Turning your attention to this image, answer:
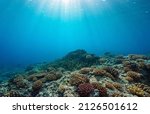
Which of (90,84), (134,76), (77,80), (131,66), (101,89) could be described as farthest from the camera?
(131,66)

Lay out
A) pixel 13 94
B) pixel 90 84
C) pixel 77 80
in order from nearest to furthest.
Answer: pixel 90 84 < pixel 13 94 < pixel 77 80

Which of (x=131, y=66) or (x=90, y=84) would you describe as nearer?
(x=90, y=84)

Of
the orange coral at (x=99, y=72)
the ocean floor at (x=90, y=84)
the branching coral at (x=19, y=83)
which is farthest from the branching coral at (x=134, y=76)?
the branching coral at (x=19, y=83)

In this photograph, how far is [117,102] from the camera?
990 centimetres

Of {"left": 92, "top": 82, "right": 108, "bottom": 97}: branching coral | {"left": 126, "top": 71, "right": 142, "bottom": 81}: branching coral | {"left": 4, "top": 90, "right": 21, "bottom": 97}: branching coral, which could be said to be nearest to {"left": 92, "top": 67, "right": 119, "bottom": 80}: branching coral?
{"left": 126, "top": 71, "right": 142, "bottom": 81}: branching coral

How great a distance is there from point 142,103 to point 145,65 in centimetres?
990

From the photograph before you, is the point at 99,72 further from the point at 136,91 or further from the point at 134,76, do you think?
the point at 136,91

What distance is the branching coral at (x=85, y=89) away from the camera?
12.1m

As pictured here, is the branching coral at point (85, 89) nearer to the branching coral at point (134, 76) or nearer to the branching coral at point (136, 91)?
the branching coral at point (136, 91)

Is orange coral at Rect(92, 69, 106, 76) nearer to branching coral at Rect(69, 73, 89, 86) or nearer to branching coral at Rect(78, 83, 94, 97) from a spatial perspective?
branching coral at Rect(69, 73, 89, 86)

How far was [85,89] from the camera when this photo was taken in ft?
40.5

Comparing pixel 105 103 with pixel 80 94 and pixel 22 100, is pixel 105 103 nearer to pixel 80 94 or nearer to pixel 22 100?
pixel 80 94

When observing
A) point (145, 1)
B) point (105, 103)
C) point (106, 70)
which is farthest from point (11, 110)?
point (145, 1)

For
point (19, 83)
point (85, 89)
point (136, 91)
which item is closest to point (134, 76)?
point (136, 91)
